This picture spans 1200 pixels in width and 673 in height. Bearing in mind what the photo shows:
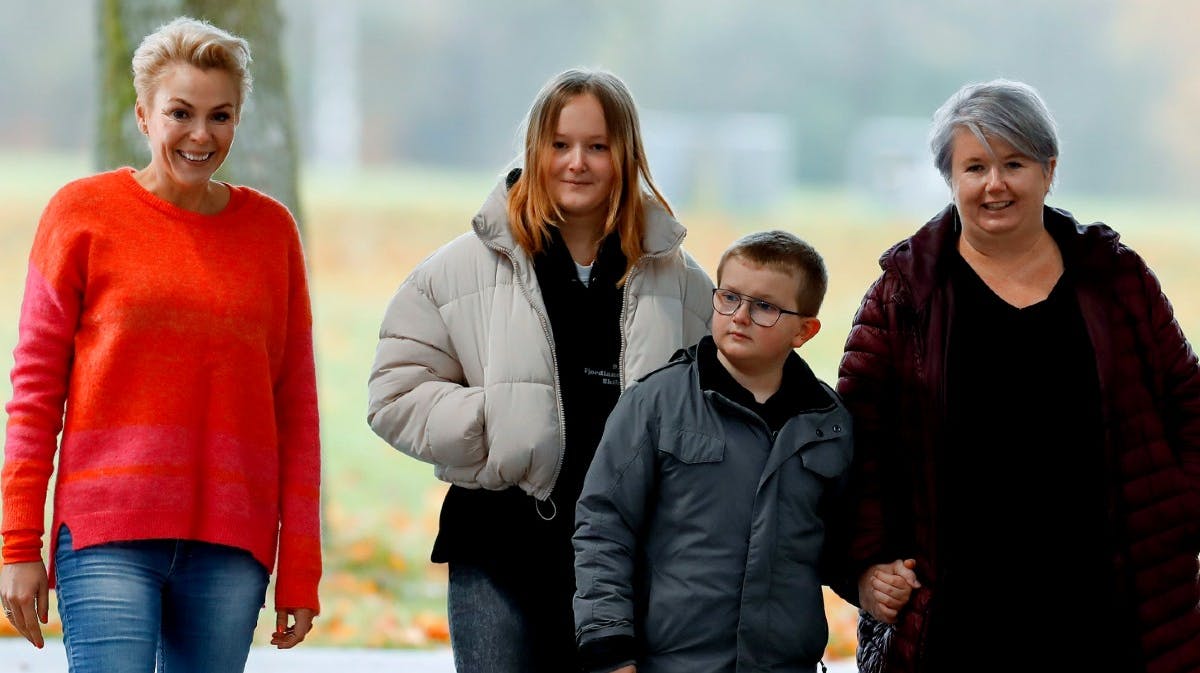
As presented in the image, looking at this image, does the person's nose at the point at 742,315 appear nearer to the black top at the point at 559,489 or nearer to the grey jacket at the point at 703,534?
the grey jacket at the point at 703,534

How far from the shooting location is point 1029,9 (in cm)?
1083

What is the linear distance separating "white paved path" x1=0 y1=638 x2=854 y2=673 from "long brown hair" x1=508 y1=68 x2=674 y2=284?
6.94 feet

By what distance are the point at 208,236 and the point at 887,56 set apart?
29.8ft

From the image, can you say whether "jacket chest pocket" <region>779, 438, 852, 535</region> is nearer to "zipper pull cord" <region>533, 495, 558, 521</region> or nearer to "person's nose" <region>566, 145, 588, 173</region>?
"zipper pull cord" <region>533, 495, 558, 521</region>

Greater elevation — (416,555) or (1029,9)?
(1029,9)

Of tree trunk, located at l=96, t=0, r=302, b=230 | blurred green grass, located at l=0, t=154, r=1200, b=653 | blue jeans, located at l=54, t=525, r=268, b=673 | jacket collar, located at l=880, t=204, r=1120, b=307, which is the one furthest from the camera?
blurred green grass, located at l=0, t=154, r=1200, b=653

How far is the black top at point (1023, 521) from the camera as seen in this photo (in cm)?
275

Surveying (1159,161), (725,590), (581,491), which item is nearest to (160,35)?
(581,491)

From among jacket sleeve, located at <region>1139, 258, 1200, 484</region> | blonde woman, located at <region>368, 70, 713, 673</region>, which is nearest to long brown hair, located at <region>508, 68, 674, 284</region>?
blonde woman, located at <region>368, 70, 713, 673</region>

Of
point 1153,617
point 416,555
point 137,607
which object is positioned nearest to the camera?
point 137,607

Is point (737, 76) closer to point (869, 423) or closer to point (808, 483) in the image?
point (869, 423)

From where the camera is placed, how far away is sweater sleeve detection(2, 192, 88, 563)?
2.57 m

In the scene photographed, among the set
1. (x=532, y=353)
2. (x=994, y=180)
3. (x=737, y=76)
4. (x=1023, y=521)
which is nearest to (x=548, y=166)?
(x=532, y=353)

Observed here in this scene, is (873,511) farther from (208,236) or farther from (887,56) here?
(887,56)
